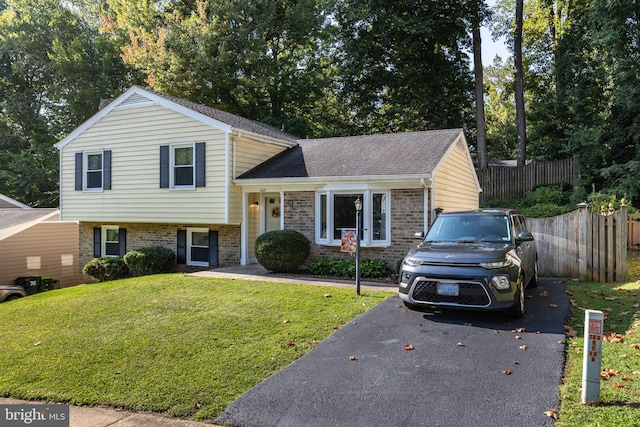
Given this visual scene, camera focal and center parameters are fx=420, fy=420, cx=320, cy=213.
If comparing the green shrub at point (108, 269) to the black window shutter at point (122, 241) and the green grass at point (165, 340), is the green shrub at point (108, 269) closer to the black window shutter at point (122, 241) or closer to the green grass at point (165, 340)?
the black window shutter at point (122, 241)

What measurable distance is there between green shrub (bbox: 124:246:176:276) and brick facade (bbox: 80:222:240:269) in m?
0.87

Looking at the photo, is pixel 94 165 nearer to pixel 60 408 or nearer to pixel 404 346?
A: pixel 60 408

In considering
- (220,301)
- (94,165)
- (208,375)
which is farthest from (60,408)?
(94,165)

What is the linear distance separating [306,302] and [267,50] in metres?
22.5

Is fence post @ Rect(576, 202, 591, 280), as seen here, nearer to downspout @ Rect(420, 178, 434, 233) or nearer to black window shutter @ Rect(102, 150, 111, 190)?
downspout @ Rect(420, 178, 434, 233)

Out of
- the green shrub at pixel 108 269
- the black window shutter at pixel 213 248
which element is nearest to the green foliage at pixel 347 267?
the black window shutter at pixel 213 248

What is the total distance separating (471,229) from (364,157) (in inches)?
229

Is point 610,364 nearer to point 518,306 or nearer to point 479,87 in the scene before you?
point 518,306

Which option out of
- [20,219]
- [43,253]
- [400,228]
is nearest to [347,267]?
[400,228]

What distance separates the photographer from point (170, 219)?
13.7m

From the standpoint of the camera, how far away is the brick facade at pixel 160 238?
13.7m

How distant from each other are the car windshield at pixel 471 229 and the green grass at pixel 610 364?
68.0 inches

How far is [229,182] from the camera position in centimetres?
1280

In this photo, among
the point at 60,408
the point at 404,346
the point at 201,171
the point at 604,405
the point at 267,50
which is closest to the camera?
the point at 604,405
